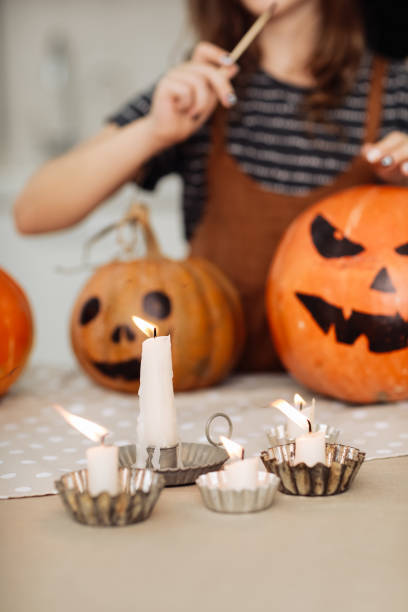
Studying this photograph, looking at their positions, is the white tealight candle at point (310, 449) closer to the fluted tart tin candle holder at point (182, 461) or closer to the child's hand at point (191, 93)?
the fluted tart tin candle holder at point (182, 461)

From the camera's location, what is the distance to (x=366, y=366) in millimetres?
907

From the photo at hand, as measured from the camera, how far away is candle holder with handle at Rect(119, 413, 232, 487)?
1.97ft

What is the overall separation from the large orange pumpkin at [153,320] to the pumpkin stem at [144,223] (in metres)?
0.03

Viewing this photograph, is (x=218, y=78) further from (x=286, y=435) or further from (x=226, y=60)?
(x=286, y=435)

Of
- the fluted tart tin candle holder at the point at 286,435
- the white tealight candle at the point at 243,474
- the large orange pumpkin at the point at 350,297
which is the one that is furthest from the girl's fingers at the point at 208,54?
the white tealight candle at the point at 243,474

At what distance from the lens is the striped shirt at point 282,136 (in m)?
1.21

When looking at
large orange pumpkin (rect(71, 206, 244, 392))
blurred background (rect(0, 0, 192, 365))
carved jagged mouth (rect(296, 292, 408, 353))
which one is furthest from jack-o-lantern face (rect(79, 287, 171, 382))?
blurred background (rect(0, 0, 192, 365))

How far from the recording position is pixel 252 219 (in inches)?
47.5

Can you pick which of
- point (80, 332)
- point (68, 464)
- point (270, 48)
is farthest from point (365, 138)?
point (68, 464)

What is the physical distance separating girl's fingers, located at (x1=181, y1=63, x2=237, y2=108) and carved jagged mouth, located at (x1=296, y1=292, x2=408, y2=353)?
30cm

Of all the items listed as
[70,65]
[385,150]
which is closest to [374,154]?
[385,150]

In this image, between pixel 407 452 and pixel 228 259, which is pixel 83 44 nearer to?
pixel 228 259

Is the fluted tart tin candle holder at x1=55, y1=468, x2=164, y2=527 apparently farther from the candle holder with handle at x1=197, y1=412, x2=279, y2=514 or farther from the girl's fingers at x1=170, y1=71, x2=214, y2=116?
the girl's fingers at x1=170, y1=71, x2=214, y2=116

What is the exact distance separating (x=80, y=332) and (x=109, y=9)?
2.21m
